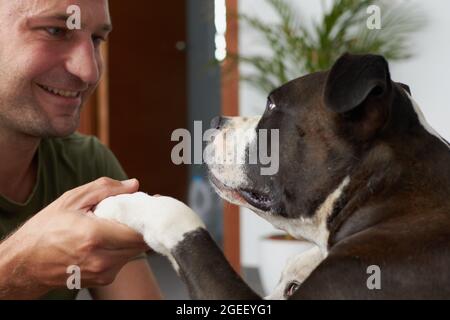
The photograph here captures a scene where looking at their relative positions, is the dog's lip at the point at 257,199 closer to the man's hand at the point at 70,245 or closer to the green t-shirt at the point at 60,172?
the man's hand at the point at 70,245

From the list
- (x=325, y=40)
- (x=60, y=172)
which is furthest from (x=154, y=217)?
(x=325, y=40)

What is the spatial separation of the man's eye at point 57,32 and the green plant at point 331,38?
1687 millimetres

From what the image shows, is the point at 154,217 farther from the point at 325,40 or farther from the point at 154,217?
the point at 325,40

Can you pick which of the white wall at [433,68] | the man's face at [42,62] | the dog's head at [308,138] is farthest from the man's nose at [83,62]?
the white wall at [433,68]

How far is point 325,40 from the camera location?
3.16 m

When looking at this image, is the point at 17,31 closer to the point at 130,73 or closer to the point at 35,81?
the point at 35,81

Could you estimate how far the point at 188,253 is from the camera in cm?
111

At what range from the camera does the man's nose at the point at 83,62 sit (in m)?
1.62

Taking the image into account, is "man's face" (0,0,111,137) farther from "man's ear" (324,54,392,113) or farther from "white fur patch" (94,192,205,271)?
"man's ear" (324,54,392,113)

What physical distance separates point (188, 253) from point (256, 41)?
2.58 m

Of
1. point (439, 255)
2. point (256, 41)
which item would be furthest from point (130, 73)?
point (439, 255)

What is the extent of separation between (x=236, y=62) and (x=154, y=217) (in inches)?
92.7

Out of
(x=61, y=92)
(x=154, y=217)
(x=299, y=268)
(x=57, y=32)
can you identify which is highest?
(x=57, y=32)

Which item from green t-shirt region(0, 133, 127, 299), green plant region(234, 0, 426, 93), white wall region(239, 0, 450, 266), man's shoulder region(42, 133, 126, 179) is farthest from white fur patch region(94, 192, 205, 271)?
white wall region(239, 0, 450, 266)
